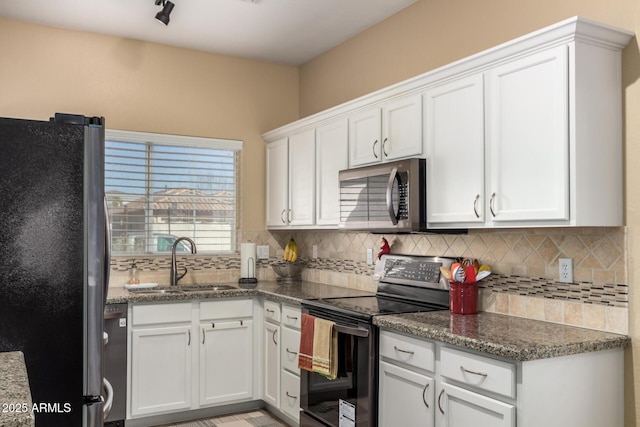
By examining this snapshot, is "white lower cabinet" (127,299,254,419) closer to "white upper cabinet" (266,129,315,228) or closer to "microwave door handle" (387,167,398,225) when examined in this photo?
"white upper cabinet" (266,129,315,228)

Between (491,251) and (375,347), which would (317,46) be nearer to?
(491,251)

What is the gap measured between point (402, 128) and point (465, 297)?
1013mm

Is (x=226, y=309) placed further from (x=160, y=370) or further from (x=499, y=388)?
(x=499, y=388)

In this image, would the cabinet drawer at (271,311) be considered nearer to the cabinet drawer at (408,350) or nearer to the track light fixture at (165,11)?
the cabinet drawer at (408,350)

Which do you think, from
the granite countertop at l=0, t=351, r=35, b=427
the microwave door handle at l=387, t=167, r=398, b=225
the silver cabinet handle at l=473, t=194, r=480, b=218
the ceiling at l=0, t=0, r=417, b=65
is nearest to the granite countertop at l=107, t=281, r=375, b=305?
the microwave door handle at l=387, t=167, r=398, b=225

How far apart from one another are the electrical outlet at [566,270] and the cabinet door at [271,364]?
6.62ft

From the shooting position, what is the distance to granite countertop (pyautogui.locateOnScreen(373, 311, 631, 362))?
211 centimetres

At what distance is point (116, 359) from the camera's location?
12.2 ft

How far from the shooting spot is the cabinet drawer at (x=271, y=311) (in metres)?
3.95

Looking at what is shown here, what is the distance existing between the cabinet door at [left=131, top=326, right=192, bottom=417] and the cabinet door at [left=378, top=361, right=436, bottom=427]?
171 cm

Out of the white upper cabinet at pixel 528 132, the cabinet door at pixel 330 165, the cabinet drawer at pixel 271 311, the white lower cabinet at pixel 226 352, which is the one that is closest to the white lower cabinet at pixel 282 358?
the cabinet drawer at pixel 271 311

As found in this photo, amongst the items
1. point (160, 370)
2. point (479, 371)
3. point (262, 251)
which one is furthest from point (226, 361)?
point (479, 371)

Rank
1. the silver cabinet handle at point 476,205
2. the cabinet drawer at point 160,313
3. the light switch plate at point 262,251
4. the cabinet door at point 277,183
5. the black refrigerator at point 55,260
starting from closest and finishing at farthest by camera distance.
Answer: the black refrigerator at point 55,260
the silver cabinet handle at point 476,205
the cabinet drawer at point 160,313
the cabinet door at point 277,183
the light switch plate at point 262,251

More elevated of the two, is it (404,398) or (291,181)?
(291,181)
